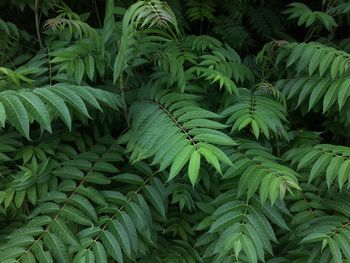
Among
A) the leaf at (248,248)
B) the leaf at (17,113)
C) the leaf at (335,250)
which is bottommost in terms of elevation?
the leaf at (335,250)

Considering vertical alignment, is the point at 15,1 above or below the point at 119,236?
above

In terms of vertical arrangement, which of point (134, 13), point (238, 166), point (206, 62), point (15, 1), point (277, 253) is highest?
point (134, 13)

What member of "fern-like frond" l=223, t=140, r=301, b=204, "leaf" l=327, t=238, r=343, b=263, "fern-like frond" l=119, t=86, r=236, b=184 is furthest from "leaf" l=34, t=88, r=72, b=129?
"leaf" l=327, t=238, r=343, b=263

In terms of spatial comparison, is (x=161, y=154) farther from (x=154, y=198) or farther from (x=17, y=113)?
(x=17, y=113)

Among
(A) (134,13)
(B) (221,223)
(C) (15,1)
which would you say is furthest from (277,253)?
(C) (15,1)

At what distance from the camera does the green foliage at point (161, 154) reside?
205 centimetres

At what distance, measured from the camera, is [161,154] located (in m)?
2.01

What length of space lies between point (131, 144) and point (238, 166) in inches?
20.5

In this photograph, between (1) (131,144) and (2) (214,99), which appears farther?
(2) (214,99)

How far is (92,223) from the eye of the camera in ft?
7.00

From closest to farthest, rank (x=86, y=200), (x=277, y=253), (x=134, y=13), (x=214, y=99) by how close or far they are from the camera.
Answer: (x=134, y=13)
(x=86, y=200)
(x=277, y=253)
(x=214, y=99)

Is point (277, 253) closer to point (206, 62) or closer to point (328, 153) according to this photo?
point (328, 153)

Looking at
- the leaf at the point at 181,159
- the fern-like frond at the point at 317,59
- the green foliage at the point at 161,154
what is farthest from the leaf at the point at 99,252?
the fern-like frond at the point at 317,59

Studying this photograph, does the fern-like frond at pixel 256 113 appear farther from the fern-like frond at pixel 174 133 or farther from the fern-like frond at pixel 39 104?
the fern-like frond at pixel 39 104
